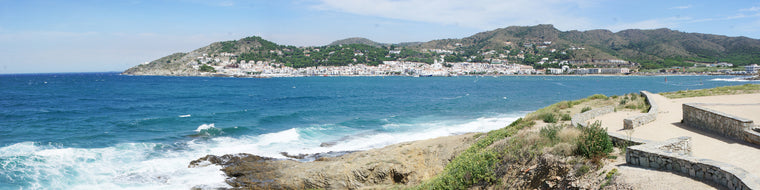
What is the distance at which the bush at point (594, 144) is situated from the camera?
24.4 feet

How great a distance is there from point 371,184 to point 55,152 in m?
13.9

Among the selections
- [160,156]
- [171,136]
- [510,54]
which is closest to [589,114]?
[160,156]

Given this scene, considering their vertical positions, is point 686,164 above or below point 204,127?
above

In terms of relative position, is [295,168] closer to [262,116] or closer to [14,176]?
[14,176]

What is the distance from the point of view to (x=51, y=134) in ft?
66.5

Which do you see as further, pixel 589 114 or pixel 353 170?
pixel 589 114

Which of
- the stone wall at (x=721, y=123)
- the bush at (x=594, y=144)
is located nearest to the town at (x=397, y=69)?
the stone wall at (x=721, y=123)

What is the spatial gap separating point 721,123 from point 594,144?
4.35 metres

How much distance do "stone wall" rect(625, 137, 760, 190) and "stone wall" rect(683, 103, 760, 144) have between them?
6.65 feet

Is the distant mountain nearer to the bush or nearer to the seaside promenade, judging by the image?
the seaside promenade

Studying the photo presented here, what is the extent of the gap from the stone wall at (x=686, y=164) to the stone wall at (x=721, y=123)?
79.8 inches

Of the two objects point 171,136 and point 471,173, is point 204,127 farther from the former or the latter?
point 471,173

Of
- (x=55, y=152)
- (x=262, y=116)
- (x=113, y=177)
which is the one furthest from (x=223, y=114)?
(x=113, y=177)

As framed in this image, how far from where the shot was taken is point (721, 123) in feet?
30.5
